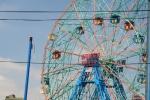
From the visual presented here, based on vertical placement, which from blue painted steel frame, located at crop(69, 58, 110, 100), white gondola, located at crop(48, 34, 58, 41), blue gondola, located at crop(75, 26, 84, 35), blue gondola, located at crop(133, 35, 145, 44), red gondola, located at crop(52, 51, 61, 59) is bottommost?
blue painted steel frame, located at crop(69, 58, 110, 100)

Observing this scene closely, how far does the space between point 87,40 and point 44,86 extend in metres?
7.30

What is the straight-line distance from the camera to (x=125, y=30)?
3766cm

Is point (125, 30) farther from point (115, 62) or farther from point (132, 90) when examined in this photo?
point (132, 90)

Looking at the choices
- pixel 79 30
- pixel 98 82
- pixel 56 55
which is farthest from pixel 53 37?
pixel 98 82

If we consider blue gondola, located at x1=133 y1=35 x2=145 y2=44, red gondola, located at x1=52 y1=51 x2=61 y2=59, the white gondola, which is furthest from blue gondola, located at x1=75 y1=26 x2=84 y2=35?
blue gondola, located at x1=133 y1=35 x2=145 y2=44

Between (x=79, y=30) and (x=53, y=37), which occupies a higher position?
(x=79, y=30)

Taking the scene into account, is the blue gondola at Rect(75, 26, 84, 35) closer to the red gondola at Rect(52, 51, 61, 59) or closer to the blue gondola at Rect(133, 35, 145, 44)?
the red gondola at Rect(52, 51, 61, 59)

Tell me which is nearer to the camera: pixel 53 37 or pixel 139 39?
pixel 139 39

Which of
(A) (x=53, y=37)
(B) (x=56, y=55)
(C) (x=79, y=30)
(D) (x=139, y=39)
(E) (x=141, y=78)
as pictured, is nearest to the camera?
(E) (x=141, y=78)

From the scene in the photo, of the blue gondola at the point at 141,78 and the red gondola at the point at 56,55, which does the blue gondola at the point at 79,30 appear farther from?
the blue gondola at the point at 141,78

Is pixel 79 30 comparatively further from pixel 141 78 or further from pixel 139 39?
pixel 141 78

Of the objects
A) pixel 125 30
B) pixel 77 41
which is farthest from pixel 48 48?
pixel 125 30

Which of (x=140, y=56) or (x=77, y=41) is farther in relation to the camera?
(x=77, y=41)

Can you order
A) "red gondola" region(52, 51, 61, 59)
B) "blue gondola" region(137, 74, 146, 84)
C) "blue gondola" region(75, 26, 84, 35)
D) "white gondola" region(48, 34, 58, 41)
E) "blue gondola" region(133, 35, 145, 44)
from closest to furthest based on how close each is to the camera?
"blue gondola" region(137, 74, 146, 84), "blue gondola" region(133, 35, 145, 44), "blue gondola" region(75, 26, 84, 35), "red gondola" region(52, 51, 61, 59), "white gondola" region(48, 34, 58, 41)
